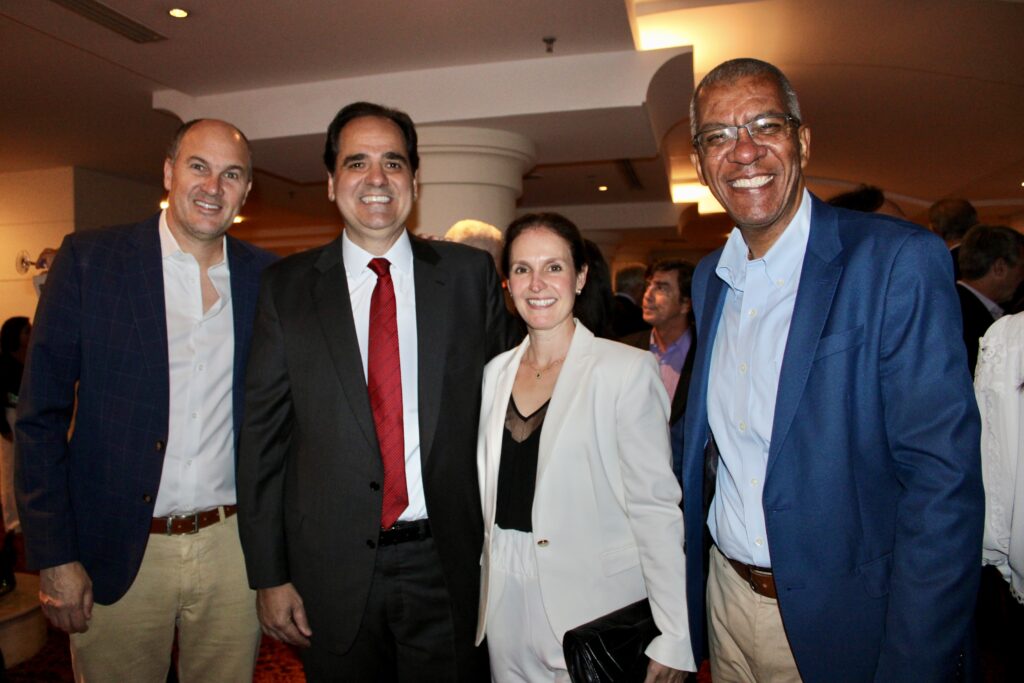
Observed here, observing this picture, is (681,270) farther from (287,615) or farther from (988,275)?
(287,615)

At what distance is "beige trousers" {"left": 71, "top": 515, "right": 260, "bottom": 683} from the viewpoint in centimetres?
201

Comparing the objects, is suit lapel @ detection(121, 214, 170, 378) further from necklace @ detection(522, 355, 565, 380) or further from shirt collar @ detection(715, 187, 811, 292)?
shirt collar @ detection(715, 187, 811, 292)

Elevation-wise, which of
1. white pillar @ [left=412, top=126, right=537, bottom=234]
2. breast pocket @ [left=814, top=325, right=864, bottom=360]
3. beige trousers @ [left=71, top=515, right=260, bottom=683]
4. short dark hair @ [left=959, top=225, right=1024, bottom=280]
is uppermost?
white pillar @ [left=412, top=126, right=537, bottom=234]

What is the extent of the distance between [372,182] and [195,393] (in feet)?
2.76

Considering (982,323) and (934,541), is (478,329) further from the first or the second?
(982,323)

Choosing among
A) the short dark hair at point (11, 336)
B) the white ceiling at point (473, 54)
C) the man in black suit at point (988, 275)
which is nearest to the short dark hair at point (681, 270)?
the man in black suit at point (988, 275)

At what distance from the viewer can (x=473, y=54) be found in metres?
5.48

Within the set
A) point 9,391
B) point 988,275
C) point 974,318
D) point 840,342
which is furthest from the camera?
point 9,391

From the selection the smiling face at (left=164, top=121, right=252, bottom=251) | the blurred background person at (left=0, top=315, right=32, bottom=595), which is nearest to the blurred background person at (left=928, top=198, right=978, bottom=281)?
the smiling face at (left=164, top=121, right=252, bottom=251)

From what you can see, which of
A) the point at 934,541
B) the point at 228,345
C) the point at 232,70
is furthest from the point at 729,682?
the point at 232,70

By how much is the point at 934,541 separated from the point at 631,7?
4.44 m

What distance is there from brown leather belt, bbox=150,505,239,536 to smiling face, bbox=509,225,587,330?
1156mm

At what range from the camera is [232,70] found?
5746 millimetres

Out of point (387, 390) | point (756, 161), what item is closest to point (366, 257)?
point (387, 390)
